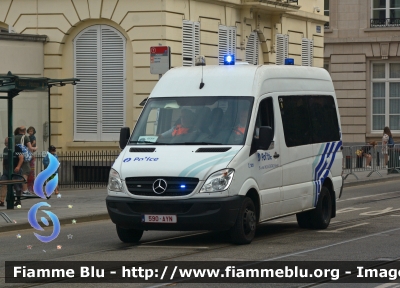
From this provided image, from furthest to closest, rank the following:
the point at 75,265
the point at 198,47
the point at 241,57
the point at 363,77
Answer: the point at 363,77
the point at 241,57
the point at 198,47
the point at 75,265

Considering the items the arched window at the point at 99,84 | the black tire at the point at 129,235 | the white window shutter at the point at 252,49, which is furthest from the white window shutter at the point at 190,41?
the black tire at the point at 129,235

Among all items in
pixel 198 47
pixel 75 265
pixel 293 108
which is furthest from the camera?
pixel 198 47

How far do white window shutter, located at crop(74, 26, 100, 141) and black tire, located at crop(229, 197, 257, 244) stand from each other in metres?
15.3

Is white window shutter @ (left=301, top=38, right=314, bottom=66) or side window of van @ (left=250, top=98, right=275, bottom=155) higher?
white window shutter @ (left=301, top=38, right=314, bottom=66)

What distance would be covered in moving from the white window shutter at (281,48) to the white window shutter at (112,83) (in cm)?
804

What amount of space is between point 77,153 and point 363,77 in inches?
875

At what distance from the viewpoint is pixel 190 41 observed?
29.1 meters

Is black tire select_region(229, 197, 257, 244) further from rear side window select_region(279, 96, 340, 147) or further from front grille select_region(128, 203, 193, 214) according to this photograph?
rear side window select_region(279, 96, 340, 147)

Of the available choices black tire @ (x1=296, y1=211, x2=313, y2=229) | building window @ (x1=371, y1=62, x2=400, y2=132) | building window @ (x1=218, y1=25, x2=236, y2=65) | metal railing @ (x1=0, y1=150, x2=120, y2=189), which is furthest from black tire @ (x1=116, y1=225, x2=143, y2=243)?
building window @ (x1=371, y1=62, x2=400, y2=132)

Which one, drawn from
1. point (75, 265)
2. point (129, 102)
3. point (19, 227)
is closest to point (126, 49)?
point (129, 102)

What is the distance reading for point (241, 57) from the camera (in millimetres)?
32281

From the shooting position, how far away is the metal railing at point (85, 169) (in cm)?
2764

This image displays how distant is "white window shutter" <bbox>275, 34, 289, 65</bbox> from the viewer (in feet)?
114

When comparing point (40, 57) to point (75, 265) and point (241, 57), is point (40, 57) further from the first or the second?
point (75, 265)
